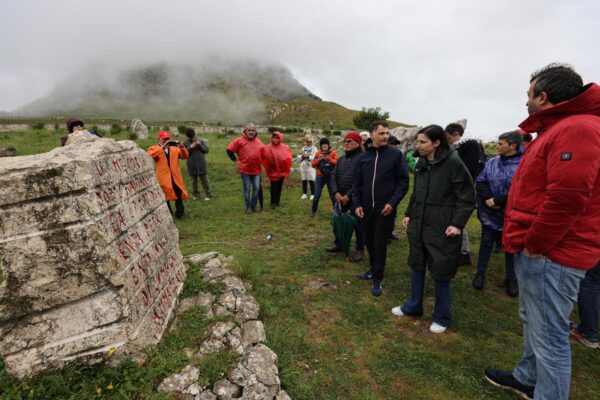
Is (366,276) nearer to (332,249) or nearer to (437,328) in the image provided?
(332,249)

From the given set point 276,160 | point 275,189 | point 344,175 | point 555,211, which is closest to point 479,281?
point 344,175

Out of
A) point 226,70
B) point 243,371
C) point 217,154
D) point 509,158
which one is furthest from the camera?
point 226,70

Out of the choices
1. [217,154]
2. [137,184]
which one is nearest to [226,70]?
[217,154]

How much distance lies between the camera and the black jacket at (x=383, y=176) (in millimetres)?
4773

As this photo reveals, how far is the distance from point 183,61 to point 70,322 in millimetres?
203605

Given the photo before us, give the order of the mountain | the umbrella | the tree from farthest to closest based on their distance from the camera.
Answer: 1. the mountain
2. the tree
3. the umbrella

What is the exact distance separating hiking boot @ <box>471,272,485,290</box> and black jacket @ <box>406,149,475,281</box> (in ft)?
6.38

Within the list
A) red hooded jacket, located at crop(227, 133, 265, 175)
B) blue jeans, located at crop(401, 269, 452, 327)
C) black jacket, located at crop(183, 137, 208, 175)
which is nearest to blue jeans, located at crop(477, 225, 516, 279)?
blue jeans, located at crop(401, 269, 452, 327)

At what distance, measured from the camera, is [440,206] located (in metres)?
3.72

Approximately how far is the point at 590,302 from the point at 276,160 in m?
7.57

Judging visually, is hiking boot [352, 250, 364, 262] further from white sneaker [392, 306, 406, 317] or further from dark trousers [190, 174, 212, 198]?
dark trousers [190, 174, 212, 198]

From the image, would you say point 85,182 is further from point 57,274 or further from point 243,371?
point 243,371

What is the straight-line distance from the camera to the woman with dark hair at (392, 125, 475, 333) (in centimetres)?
358

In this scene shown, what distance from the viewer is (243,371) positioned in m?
3.10
